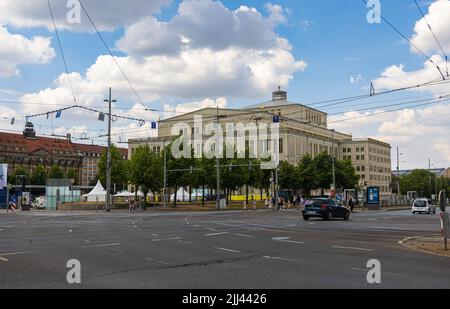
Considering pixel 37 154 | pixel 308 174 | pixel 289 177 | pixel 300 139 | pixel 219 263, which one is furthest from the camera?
pixel 37 154

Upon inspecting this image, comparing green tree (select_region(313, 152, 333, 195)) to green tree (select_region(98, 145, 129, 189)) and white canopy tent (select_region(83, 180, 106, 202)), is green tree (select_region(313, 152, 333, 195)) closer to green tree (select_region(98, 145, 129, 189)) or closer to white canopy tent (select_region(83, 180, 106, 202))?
green tree (select_region(98, 145, 129, 189))

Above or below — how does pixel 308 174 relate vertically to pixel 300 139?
below

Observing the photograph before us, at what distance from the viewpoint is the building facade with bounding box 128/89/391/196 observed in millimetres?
120812

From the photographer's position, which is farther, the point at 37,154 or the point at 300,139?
the point at 37,154

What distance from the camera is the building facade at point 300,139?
120812 mm

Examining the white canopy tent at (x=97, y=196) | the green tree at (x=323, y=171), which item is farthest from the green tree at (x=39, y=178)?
the green tree at (x=323, y=171)

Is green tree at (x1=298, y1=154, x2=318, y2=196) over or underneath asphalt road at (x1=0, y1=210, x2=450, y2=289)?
over

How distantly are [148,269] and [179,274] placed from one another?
3.62ft

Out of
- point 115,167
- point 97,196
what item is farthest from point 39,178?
point 97,196

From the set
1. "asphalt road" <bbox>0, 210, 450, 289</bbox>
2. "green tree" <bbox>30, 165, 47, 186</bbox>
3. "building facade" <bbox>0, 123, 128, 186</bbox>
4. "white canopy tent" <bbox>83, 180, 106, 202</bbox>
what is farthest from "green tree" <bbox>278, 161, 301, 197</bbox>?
"green tree" <bbox>30, 165, 47, 186</bbox>

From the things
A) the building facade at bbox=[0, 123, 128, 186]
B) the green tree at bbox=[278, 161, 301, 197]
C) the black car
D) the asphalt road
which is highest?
the building facade at bbox=[0, 123, 128, 186]

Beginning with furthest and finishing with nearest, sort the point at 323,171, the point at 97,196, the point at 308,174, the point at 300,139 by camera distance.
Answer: the point at 300,139
the point at 323,171
the point at 308,174
the point at 97,196

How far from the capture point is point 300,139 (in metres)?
136

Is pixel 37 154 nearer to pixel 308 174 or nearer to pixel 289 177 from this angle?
pixel 289 177
